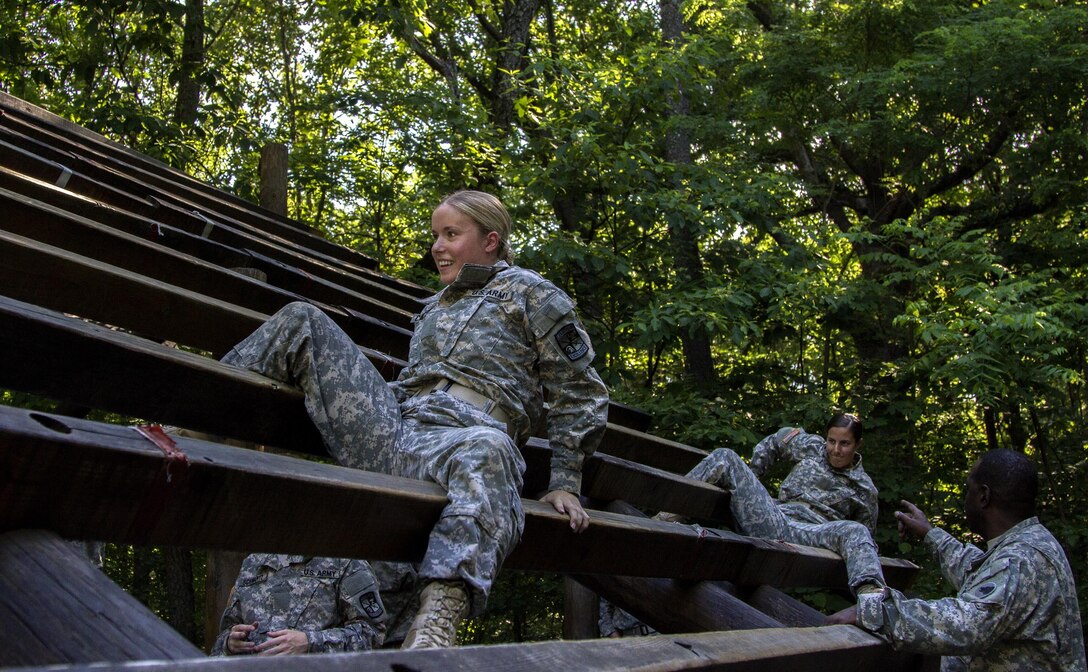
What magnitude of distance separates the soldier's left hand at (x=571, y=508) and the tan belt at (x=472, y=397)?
292 millimetres

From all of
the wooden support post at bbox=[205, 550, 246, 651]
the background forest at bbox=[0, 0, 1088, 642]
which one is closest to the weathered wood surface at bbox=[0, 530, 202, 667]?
the wooden support post at bbox=[205, 550, 246, 651]

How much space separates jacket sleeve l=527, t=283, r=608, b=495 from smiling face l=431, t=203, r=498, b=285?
0.31 metres

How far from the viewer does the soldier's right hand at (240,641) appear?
153 inches

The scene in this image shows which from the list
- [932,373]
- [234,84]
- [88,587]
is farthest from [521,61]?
[88,587]

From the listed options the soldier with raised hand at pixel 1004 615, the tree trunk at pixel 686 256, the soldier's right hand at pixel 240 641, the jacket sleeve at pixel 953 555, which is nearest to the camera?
the soldier's right hand at pixel 240 641

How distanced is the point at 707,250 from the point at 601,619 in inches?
248

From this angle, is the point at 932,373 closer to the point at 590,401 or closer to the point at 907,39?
the point at 907,39

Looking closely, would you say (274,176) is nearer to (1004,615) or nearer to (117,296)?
(117,296)

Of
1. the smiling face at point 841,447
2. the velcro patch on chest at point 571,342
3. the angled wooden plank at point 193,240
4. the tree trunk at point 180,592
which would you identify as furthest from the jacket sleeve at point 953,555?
the tree trunk at point 180,592

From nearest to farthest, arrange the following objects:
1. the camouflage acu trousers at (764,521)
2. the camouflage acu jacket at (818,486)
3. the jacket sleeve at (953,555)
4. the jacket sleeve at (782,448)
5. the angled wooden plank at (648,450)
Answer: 1. the jacket sleeve at (953,555)
2. the angled wooden plank at (648,450)
3. the camouflage acu trousers at (764,521)
4. the camouflage acu jacket at (818,486)
5. the jacket sleeve at (782,448)

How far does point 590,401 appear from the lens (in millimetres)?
3314

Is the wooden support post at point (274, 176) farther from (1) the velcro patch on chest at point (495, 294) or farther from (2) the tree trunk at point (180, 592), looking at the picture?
(1) the velcro patch on chest at point (495, 294)

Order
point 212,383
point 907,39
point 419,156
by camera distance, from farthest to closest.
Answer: point 907,39 < point 419,156 < point 212,383

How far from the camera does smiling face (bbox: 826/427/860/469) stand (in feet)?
20.5
